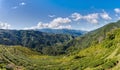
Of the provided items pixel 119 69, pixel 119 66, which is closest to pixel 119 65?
pixel 119 66

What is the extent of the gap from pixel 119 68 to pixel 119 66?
7.09m

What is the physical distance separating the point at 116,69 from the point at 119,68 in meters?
2.60

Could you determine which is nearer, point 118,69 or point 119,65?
point 118,69

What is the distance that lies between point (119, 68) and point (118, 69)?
274cm

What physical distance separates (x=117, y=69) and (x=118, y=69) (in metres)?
2.16

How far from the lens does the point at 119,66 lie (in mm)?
194750

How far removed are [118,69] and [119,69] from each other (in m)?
3.28

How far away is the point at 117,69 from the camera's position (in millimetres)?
187625

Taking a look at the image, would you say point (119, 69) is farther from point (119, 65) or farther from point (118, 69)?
point (119, 65)

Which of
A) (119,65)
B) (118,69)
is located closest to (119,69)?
(118,69)

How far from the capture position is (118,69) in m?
186

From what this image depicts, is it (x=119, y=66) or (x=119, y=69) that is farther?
(x=119, y=66)

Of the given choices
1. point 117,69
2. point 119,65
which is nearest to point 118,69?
point 117,69

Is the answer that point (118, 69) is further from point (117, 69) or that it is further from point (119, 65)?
point (119, 65)
